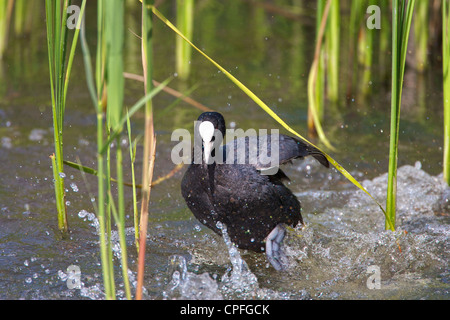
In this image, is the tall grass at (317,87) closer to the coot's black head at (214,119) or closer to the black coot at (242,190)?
the black coot at (242,190)

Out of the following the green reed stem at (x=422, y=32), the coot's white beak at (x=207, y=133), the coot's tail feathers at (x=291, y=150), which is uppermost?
the green reed stem at (x=422, y=32)

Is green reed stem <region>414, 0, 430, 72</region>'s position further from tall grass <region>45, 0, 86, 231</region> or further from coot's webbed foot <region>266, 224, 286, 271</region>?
tall grass <region>45, 0, 86, 231</region>

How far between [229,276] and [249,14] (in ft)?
16.0

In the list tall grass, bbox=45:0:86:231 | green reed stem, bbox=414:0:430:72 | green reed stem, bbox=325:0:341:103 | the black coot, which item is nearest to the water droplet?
tall grass, bbox=45:0:86:231

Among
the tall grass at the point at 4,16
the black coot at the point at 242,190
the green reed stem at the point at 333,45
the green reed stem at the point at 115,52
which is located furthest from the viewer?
the tall grass at the point at 4,16

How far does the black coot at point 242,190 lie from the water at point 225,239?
161mm

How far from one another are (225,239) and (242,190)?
0.30 meters

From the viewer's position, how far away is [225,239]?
9.39ft

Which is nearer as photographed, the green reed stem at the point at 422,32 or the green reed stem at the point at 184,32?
the green reed stem at the point at 422,32

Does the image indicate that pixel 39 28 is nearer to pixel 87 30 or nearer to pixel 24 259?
pixel 87 30

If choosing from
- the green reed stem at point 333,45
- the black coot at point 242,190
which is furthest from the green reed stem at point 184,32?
the black coot at point 242,190

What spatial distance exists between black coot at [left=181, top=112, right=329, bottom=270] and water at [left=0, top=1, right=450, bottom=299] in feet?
0.53

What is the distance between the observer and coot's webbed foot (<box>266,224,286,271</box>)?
2871mm

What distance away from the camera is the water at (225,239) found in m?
2.62
